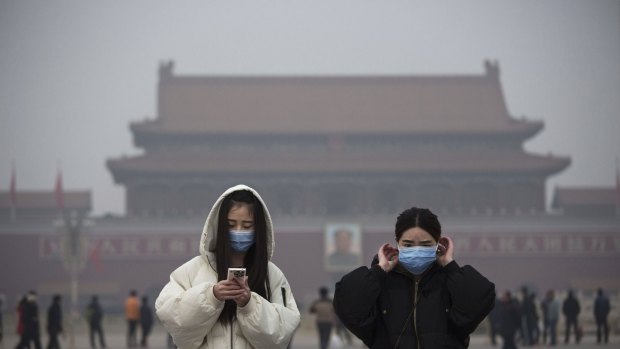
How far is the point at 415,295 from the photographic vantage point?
145 inches

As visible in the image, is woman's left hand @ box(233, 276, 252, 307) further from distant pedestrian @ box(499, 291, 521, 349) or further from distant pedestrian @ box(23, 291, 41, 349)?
distant pedestrian @ box(23, 291, 41, 349)

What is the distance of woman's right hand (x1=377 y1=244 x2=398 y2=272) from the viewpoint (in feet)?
12.1

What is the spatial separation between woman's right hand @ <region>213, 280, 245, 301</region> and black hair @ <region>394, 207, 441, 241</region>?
47 cm

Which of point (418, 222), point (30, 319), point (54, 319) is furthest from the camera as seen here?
point (54, 319)

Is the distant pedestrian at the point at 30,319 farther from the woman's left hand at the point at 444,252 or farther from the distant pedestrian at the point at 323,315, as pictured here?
the woman's left hand at the point at 444,252

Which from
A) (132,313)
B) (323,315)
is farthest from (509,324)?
(132,313)

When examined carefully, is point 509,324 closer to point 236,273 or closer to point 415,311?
point 415,311

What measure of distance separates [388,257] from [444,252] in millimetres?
152

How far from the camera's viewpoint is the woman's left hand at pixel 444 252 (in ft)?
12.2

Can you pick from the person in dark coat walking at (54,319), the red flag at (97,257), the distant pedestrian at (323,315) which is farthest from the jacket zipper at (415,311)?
the red flag at (97,257)

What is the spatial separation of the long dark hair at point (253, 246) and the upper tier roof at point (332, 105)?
40.6 metres

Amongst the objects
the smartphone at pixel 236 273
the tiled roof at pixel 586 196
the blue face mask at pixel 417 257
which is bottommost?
the tiled roof at pixel 586 196

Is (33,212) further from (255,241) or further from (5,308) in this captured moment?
(255,241)

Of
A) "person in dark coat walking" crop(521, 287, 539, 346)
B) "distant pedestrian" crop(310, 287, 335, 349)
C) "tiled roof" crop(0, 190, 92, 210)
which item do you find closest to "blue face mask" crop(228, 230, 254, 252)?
"distant pedestrian" crop(310, 287, 335, 349)
